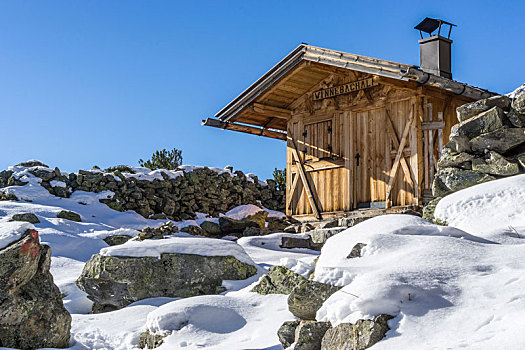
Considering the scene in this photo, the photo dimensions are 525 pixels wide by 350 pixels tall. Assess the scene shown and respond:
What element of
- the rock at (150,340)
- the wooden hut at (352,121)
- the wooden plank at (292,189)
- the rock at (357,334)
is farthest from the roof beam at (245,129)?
the rock at (357,334)

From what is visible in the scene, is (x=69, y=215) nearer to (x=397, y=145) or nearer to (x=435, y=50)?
(x=397, y=145)

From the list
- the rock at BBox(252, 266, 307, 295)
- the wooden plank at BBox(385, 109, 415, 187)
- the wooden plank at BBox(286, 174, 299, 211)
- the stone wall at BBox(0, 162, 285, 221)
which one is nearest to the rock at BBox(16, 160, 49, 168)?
the stone wall at BBox(0, 162, 285, 221)

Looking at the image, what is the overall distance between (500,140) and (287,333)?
520cm

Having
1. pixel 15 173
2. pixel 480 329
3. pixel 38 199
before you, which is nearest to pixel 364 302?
pixel 480 329

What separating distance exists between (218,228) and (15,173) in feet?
19.8

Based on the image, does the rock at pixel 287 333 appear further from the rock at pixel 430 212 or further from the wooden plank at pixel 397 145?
the wooden plank at pixel 397 145

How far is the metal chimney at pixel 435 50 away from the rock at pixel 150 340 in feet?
31.9

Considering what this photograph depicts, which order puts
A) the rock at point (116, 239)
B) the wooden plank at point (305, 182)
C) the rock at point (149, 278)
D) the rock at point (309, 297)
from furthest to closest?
the wooden plank at point (305, 182) → the rock at point (116, 239) → the rock at point (149, 278) → the rock at point (309, 297)

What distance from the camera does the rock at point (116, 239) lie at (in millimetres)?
11477

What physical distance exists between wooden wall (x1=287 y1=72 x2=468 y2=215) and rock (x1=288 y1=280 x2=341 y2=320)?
7596 millimetres

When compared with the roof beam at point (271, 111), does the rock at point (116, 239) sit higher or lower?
lower

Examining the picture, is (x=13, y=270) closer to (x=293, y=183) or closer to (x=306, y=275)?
(x=306, y=275)

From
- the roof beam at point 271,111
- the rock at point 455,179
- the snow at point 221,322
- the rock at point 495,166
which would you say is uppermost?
the roof beam at point 271,111

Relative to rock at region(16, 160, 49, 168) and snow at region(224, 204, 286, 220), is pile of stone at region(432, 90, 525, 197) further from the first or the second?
rock at region(16, 160, 49, 168)
